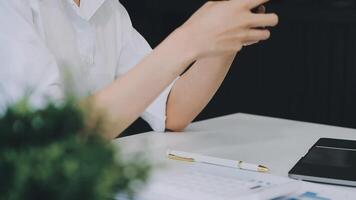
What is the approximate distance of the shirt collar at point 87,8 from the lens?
136cm

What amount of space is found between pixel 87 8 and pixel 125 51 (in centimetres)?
18

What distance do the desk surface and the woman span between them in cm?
8

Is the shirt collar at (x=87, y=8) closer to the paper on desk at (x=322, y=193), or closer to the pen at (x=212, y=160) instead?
the pen at (x=212, y=160)

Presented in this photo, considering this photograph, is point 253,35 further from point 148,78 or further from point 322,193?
point 322,193

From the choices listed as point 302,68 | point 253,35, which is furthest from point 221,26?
point 302,68

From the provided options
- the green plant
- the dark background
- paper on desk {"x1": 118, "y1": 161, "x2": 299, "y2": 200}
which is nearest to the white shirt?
paper on desk {"x1": 118, "y1": 161, "x2": 299, "y2": 200}

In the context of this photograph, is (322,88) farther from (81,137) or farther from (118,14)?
(81,137)

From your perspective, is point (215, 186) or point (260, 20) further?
point (260, 20)

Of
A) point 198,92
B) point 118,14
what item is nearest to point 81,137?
point 198,92

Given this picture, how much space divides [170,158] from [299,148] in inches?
11.0

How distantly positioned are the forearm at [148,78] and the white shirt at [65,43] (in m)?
0.05

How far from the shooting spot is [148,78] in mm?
1008

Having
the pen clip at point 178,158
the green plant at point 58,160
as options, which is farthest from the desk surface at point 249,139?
the green plant at point 58,160

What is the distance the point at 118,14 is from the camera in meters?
1.50
